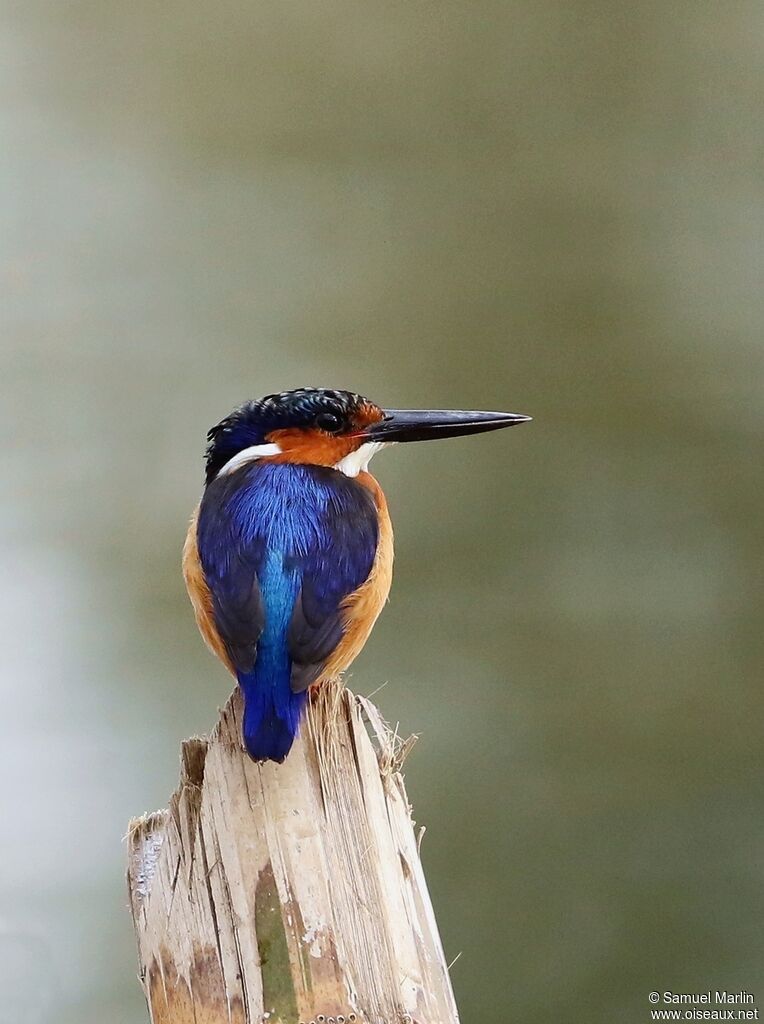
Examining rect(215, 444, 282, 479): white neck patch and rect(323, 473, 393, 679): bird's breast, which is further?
rect(215, 444, 282, 479): white neck patch

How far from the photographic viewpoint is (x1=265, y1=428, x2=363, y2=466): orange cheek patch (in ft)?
6.60

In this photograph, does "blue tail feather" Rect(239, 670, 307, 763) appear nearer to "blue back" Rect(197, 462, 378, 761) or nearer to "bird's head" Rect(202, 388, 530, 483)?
"blue back" Rect(197, 462, 378, 761)

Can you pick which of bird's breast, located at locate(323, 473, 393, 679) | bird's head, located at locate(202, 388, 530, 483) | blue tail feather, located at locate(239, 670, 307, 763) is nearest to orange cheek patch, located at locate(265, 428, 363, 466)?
bird's head, located at locate(202, 388, 530, 483)

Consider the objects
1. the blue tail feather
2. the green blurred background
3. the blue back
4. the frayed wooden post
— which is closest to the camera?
the frayed wooden post

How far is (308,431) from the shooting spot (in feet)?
6.61

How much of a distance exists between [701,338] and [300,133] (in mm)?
1338

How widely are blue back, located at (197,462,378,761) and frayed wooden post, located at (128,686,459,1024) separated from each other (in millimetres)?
55

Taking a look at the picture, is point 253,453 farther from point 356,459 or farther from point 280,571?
point 280,571

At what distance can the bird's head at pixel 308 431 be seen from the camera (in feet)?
6.56

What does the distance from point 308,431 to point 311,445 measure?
2 centimetres

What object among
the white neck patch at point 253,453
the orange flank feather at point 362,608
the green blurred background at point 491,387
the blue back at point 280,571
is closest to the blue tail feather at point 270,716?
the blue back at point 280,571

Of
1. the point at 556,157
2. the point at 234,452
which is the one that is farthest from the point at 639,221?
the point at 234,452

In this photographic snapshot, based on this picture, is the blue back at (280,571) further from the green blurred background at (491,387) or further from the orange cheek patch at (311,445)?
the green blurred background at (491,387)

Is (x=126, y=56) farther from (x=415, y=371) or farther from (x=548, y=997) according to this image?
(x=548, y=997)
